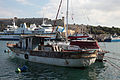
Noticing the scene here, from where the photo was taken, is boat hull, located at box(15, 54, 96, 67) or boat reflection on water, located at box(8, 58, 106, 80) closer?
boat reflection on water, located at box(8, 58, 106, 80)

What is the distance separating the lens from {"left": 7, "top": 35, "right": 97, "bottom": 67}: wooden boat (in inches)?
747

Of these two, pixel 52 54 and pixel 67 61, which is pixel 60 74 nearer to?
pixel 67 61

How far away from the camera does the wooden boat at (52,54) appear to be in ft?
62.3

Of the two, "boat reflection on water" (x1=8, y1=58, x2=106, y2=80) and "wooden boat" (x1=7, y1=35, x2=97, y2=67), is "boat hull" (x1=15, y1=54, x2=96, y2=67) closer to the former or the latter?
"wooden boat" (x1=7, y1=35, x2=97, y2=67)

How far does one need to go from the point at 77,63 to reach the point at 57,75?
323 cm

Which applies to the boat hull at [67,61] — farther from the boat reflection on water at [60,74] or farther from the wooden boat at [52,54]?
the boat reflection on water at [60,74]

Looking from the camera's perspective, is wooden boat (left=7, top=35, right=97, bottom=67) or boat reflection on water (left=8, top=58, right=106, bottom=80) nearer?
boat reflection on water (left=8, top=58, right=106, bottom=80)

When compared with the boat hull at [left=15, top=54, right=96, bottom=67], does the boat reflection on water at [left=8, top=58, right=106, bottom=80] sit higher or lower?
lower

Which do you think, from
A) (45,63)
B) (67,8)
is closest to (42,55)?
(45,63)

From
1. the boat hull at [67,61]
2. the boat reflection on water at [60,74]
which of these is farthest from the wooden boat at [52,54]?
the boat reflection on water at [60,74]

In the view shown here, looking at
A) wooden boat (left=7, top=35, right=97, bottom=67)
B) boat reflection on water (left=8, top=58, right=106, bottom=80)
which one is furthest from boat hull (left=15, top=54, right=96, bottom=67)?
boat reflection on water (left=8, top=58, right=106, bottom=80)

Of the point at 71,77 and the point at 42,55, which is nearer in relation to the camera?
the point at 71,77

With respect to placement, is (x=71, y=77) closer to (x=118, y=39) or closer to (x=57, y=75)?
(x=57, y=75)

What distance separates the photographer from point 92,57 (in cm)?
1922
